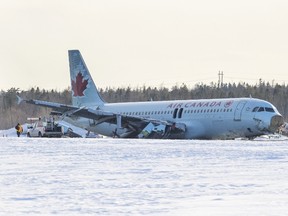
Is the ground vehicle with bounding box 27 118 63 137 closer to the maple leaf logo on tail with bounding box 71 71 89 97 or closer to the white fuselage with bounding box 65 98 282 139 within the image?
the maple leaf logo on tail with bounding box 71 71 89 97

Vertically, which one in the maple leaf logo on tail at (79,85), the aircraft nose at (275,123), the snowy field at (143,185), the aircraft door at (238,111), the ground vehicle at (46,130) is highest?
the maple leaf logo on tail at (79,85)

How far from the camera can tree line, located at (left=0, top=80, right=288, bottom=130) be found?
140500mm

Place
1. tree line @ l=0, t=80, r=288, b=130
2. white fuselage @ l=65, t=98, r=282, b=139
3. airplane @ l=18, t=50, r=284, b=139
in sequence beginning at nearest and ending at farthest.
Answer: white fuselage @ l=65, t=98, r=282, b=139
airplane @ l=18, t=50, r=284, b=139
tree line @ l=0, t=80, r=288, b=130

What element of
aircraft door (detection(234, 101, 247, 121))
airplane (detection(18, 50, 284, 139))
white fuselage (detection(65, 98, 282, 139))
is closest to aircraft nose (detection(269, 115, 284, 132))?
airplane (detection(18, 50, 284, 139))

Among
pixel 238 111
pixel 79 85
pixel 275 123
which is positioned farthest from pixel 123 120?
Result: pixel 275 123

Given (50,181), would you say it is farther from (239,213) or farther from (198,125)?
(198,125)

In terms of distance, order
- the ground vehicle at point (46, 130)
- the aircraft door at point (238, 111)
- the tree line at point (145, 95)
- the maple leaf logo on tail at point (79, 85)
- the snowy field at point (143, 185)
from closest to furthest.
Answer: the snowy field at point (143, 185), the aircraft door at point (238, 111), the maple leaf logo on tail at point (79, 85), the ground vehicle at point (46, 130), the tree line at point (145, 95)

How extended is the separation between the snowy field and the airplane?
1001 inches

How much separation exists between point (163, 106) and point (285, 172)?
40.0 meters

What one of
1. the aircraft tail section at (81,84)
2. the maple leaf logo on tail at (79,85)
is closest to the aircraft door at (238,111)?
the aircraft tail section at (81,84)

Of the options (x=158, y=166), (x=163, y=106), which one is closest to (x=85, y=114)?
(x=163, y=106)

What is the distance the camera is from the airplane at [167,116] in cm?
5697

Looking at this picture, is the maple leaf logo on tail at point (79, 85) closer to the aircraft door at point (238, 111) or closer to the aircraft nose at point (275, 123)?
the aircraft door at point (238, 111)

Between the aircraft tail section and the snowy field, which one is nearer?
the snowy field
